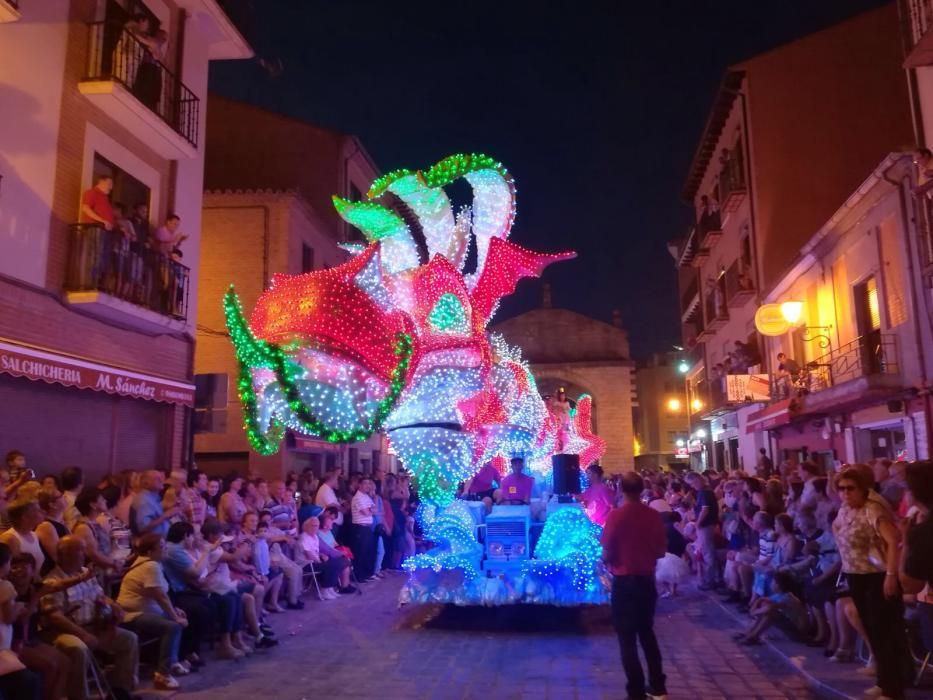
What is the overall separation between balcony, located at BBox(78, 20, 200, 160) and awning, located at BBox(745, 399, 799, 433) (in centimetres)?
1271

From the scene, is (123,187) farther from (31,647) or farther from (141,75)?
(31,647)

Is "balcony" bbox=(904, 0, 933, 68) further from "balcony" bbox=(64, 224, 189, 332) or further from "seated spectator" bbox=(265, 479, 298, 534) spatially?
"balcony" bbox=(64, 224, 189, 332)

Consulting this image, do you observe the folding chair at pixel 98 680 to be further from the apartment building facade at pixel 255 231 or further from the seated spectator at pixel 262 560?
the apartment building facade at pixel 255 231

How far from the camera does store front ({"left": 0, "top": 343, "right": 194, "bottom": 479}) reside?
31.5ft

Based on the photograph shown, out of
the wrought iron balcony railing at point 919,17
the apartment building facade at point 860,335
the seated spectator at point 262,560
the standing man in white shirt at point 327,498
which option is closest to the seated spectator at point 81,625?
the seated spectator at point 262,560

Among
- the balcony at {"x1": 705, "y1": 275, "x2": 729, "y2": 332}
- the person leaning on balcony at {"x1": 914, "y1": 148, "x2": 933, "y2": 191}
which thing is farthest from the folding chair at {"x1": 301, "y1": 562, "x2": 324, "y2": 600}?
the balcony at {"x1": 705, "y1": 275, "x2": 729, "y2": 332}

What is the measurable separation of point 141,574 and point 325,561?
4.70 metres

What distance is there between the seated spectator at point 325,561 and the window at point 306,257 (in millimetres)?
11058

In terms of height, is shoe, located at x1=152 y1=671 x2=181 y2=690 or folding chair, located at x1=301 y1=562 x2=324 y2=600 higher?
folding chair, located at x1=301 y1=562 x2=324 y2=600

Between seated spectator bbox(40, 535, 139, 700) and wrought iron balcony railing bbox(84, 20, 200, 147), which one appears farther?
wrought iron balcony railing bbox(84, 20, 200, 147)

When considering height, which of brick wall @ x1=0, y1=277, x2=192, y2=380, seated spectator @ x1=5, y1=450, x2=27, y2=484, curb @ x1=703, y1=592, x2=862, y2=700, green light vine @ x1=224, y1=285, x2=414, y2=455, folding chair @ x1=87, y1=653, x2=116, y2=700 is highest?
brick wall @ x1=0, y1=277, x2=192, y2=380

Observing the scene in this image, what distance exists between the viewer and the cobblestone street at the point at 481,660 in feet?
20.7

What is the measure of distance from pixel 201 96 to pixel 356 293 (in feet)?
32.1

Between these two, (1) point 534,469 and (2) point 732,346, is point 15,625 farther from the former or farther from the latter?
(2) point 732,346
